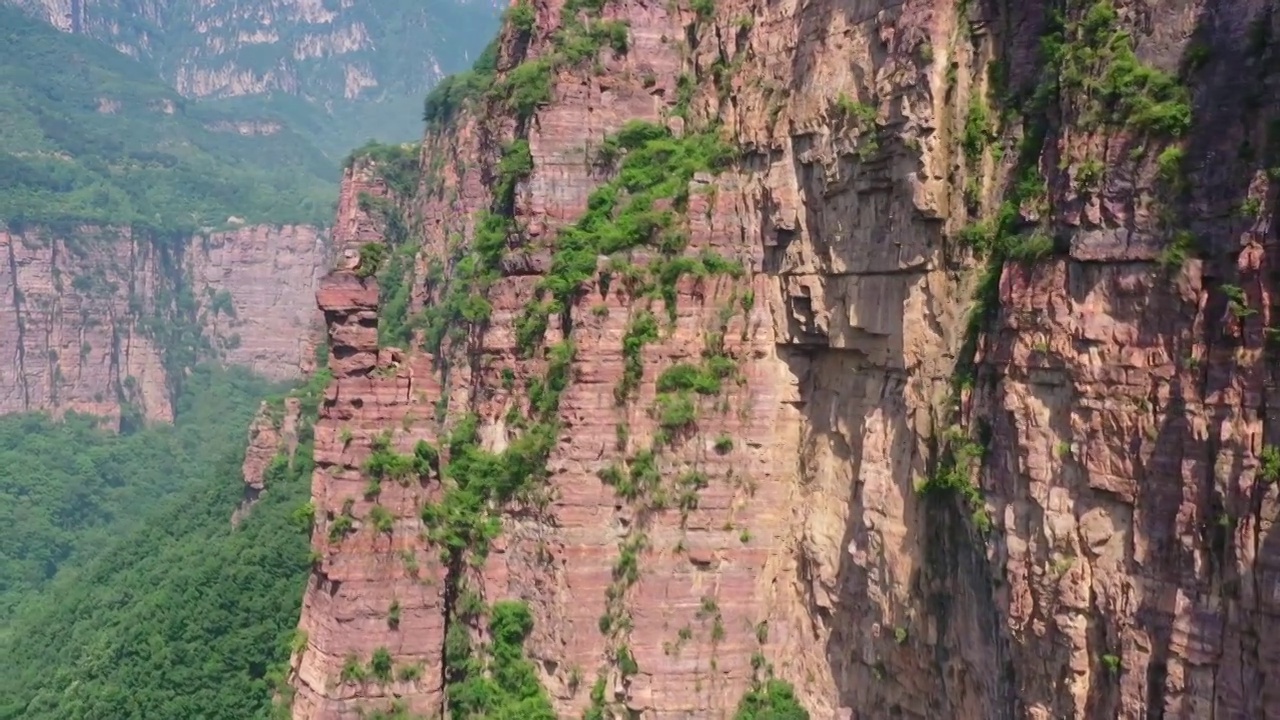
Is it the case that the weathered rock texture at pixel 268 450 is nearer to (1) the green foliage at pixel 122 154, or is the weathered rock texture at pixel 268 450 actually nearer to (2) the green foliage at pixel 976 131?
(2) the green foliage at pixel 976 131

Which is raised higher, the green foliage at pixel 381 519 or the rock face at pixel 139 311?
the rock face at pixel 139 311

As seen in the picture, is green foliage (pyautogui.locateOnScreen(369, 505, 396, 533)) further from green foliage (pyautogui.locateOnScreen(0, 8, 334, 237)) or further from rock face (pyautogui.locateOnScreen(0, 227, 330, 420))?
green foliage (pyautogui.locateOnScreen(0, 8, 334, 237))

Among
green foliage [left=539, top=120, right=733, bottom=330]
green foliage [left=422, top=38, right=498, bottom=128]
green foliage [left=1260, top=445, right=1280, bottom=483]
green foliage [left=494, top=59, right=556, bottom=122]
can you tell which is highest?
green foliage [left=422, top=38, right=498, bottom=128]

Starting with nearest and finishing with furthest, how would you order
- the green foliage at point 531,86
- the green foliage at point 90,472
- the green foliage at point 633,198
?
the green foliage at point 633,198, the green foliage at point 531,86, the green foliage at point 90,472

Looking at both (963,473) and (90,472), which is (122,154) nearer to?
(90,472)

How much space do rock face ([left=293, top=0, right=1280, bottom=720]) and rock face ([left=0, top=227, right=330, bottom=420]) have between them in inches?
2839

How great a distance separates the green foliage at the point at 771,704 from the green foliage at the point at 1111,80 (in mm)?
14103

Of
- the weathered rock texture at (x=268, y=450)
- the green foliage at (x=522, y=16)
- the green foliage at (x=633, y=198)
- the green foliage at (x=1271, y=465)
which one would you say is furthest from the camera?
the weathered rock texture at (x=268, y=450)

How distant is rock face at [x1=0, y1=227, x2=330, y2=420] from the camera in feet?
365

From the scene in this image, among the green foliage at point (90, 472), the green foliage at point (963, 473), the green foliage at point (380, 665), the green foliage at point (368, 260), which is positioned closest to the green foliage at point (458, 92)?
the green foliage at point (368, 260)

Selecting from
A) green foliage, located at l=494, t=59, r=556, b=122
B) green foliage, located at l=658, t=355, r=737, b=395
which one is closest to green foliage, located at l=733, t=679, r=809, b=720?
green foliage, located at l=658, t=355, r=737, b=395

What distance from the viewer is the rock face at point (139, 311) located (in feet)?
365

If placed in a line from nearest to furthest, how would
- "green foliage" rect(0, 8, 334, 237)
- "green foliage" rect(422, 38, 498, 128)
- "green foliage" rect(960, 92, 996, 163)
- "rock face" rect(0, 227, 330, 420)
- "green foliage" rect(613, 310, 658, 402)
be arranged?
1. "green foliage" rect(960, 92, 996, 163)
2. "green foliage" rect(613, 310, 658, 402)
3. "green foliage" rect(422, 38, 498, 128)
4. "rock face" rect(0, 227, 330, 420)
5. "green foliage" rect(0, 8, 334, 237)

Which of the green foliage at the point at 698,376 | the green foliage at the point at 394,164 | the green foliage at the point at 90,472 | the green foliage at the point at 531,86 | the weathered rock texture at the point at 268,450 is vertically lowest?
the green foliage at the point at 90,472
